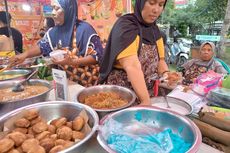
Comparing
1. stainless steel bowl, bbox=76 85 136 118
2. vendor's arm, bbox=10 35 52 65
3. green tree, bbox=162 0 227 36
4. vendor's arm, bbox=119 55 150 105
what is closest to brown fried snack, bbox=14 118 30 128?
stainless steel bowl, bbox=76 85 136 118

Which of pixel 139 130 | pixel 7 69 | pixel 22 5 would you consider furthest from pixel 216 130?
pixel 22 5

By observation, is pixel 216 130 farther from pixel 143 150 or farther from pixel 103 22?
pixel 103 22

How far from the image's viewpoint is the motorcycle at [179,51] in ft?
19.9

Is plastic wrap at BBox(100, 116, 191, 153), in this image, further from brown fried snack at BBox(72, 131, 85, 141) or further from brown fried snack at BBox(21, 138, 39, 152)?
brown fried snack at BBox(21, 138, 39, 152)

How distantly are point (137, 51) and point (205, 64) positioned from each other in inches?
94.1

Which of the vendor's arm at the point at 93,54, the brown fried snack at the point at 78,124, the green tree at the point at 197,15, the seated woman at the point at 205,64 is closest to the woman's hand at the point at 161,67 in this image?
the vendor's arm at the point at 93,54

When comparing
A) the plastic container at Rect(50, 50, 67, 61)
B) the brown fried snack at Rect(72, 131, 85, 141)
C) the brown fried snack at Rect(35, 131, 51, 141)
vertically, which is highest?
the plastic container at Rect(50, 50, 67, 61)

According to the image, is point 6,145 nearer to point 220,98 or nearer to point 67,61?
point 67,61

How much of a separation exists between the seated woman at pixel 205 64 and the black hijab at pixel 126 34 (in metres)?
1.96

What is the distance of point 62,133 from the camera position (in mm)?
743

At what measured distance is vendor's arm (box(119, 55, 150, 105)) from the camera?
41.0 inches

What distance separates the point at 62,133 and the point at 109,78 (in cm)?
69

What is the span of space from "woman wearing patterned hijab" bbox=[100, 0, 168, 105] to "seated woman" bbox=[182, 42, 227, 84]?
189cm

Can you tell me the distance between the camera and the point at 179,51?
20.1 ft
